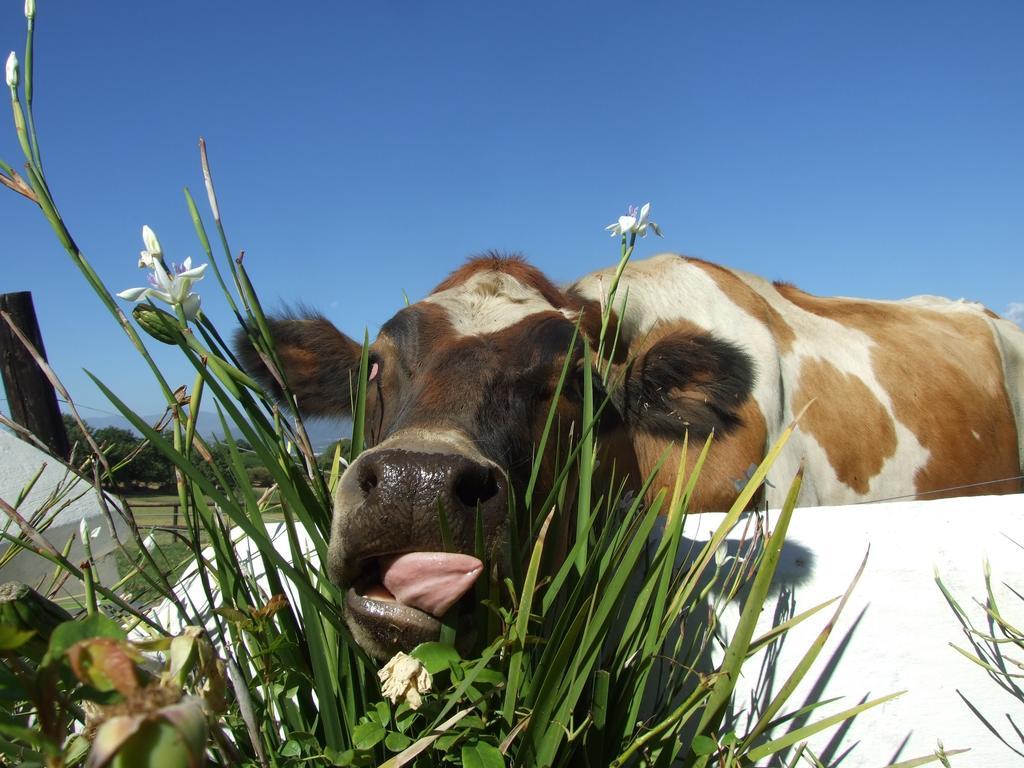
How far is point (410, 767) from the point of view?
1.23 m

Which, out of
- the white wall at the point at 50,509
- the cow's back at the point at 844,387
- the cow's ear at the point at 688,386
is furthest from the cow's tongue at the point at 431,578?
the cow's back at the point at 844,387

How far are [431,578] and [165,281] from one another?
769 millimetres

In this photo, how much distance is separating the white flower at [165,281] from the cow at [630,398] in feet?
1.78

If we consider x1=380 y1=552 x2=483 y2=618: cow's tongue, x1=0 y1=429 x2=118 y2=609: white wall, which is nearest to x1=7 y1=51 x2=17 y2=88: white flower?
x1=380 y1=552 x2=483 y2=618: cow's tongue

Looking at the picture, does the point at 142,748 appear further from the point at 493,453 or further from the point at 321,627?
the point at 493,453

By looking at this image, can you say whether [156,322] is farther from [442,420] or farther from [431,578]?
[442,420]

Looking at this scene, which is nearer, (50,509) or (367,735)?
(367,735)

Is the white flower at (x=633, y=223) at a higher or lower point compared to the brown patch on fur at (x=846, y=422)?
higher

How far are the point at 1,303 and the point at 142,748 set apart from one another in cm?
450

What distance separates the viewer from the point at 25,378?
4391 mm

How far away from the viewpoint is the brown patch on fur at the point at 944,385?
476 cm

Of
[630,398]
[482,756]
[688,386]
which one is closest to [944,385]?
[688,386]

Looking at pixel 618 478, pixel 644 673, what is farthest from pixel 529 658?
pixel 618 478

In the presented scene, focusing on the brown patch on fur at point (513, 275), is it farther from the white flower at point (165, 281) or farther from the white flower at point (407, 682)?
the white flower at point (407, 682)
